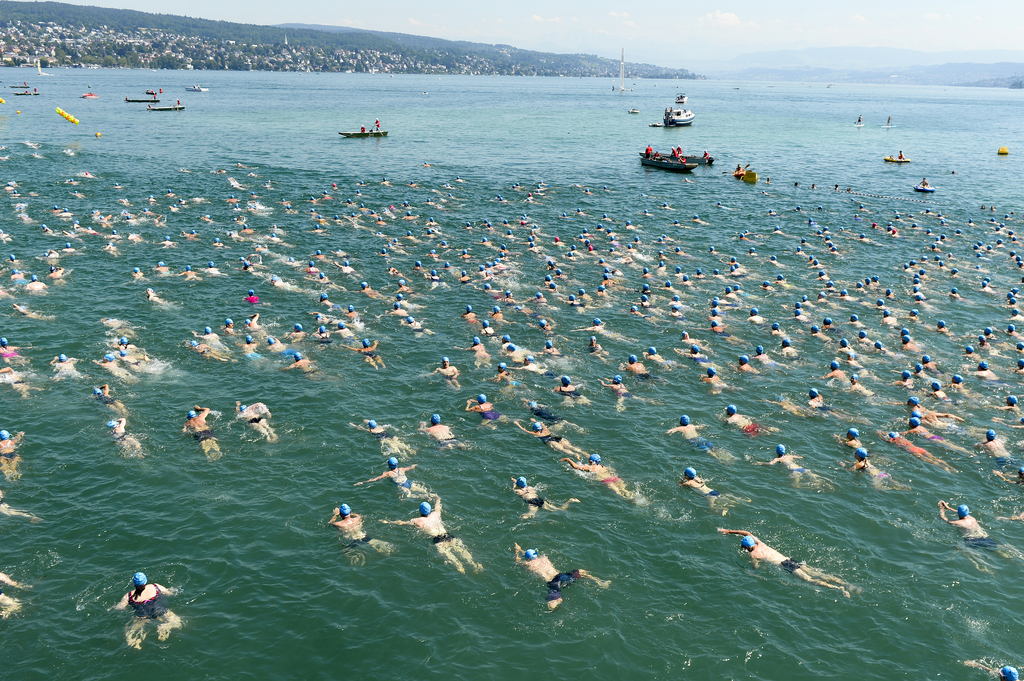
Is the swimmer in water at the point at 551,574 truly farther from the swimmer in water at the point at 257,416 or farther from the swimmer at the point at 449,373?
the swimmer in water at the point at 257,416

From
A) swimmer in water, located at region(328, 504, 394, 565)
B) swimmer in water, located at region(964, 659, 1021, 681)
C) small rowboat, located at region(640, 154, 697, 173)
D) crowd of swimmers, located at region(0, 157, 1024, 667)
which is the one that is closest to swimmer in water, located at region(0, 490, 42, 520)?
crowd of swimmers, located at region(0, 157, 1024, 667)

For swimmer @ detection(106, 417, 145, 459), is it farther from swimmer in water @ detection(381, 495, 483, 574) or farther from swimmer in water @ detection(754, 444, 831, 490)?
swimmer in water @ detection(754, 444, 831, 490)

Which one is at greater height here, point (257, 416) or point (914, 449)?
point (914, 449)

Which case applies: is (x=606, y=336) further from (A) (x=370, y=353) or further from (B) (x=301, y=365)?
(B) (x=301, y=365)

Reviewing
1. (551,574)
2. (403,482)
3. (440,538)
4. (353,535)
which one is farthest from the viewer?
(403,482)

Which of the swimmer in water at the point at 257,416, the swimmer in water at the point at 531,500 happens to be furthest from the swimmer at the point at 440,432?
the swimmer in water at the point at 257,416

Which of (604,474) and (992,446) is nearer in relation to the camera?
(604,474)

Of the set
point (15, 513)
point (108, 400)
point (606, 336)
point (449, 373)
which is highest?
point (606, 336)

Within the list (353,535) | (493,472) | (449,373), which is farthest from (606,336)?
(353,535)
